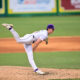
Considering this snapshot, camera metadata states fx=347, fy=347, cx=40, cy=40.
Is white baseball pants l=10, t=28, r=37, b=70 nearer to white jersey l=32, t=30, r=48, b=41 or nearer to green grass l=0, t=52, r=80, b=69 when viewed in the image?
white jersey l=32, t=30, r=48, b=41

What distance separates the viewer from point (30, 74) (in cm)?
837

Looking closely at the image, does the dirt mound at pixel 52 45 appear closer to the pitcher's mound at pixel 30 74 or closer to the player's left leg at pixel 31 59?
the pitcher's mound at pixel 30 74

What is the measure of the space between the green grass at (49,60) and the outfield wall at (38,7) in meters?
13.9

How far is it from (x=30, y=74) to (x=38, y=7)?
59.0ft

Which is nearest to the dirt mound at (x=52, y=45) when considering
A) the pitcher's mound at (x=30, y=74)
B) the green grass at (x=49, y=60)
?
the green grass at (x=49, y=60)

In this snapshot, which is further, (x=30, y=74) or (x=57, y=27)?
(x=57, y=27)

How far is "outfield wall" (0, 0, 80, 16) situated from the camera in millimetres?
25797

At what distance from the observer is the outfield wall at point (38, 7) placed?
84.6 feet

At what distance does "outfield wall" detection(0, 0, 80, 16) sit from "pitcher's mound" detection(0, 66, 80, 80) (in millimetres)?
16888

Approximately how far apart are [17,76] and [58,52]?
4.50 meters

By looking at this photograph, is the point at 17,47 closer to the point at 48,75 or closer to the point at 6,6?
the point at 48,75

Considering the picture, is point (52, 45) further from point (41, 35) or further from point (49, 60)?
point (41, 35)

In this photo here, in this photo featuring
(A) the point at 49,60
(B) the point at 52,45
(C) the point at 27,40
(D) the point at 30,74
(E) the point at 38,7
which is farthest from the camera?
(E) the point at 38,7

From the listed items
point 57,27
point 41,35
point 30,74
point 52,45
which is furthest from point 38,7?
point 41,35
